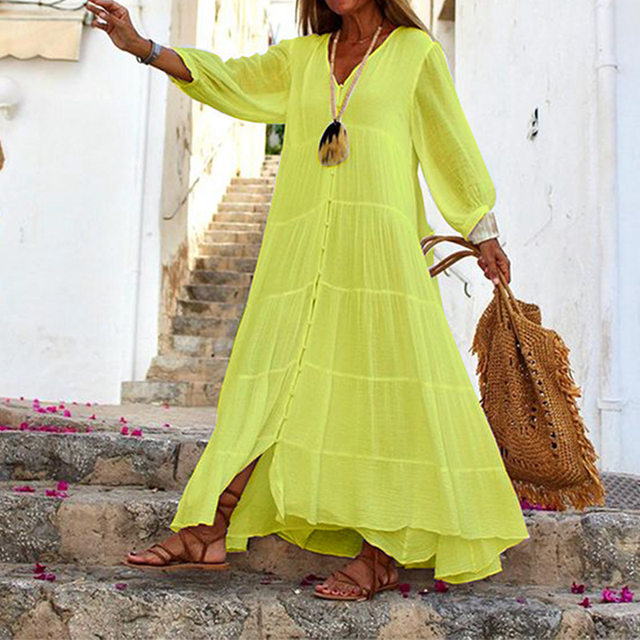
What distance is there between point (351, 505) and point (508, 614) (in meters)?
0.45

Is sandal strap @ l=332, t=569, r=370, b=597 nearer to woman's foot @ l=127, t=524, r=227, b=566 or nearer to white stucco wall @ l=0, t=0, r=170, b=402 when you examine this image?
woman's foot @ l=127, t=524, r=227, b=566

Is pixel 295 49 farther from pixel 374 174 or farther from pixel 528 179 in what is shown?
pixel 528 179

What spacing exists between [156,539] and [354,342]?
0.84 m

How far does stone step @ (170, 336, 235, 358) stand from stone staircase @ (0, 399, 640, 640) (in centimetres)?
389

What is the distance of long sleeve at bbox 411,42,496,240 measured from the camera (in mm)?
2332

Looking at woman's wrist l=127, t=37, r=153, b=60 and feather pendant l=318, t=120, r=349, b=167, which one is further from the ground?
woman's wrist l=127, t=37, r=153, b=60

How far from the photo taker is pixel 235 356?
232 cm

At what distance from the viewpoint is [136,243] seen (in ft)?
22.0

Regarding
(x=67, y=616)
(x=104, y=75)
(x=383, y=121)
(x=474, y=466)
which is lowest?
(x=67, y=616)

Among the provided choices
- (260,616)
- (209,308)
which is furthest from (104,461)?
(209,308)

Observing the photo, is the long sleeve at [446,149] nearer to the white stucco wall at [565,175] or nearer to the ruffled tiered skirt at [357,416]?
the ruffled tiered skirt at [357,416]

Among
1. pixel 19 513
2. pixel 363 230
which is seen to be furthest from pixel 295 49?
pixel 19 513

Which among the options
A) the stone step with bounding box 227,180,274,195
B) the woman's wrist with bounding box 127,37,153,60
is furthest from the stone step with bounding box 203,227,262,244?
the woman's wrist with bounding box 127,37,153,60

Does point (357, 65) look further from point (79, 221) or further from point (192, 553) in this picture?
point (79, 221)
